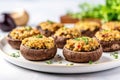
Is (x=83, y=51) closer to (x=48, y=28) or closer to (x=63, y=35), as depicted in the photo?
(x=63, y=35)

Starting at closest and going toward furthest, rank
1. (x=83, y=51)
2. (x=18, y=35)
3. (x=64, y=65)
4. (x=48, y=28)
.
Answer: (x=64, y=65)
(x=83, y=51)
(x=18, y=35)
(x=48, y=28)

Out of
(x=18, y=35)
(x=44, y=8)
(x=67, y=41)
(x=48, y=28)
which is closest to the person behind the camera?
(x=67, y=41)

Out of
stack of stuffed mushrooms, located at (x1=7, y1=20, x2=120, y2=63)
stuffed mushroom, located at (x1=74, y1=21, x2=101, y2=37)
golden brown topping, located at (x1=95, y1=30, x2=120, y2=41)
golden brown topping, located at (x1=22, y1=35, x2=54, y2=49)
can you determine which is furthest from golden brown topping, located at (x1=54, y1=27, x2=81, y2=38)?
golden brown topping, located at (x1=22, y1=35, x2=54, y2=49)

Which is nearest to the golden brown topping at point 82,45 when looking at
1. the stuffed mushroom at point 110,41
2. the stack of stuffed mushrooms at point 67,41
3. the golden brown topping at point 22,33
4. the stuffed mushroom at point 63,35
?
the stack of stuffed mushrooms at point 67,41

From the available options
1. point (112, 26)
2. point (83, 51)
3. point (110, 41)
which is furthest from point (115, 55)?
point (112, 26)

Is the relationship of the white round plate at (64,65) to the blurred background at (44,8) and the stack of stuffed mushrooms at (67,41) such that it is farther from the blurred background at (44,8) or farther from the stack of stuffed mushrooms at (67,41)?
the blurred background at (44,8)

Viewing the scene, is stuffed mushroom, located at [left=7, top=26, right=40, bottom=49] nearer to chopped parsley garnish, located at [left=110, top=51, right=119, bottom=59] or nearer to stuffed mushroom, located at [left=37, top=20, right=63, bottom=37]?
stuffed mushroom, located at [left=37, top=20, right=63, bottom=37]
